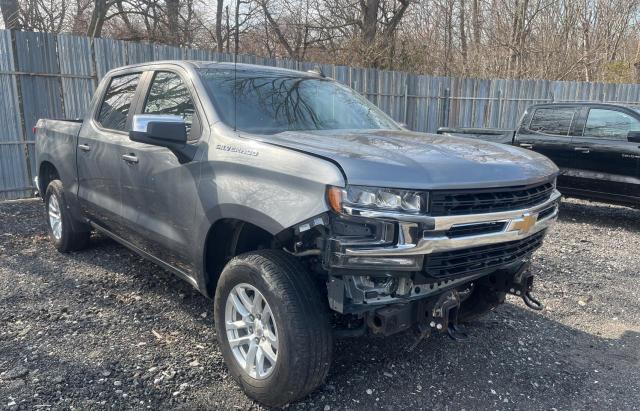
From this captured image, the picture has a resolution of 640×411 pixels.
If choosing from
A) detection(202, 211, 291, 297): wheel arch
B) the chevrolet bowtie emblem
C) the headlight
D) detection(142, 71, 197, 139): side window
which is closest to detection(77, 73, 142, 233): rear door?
detection(142, 71, 197, 139): side window

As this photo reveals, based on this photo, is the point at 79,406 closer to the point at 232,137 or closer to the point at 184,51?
the point at 232,137

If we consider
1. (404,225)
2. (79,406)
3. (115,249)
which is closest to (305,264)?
(404,225)

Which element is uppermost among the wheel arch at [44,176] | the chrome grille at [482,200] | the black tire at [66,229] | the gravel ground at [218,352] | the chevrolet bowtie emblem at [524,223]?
the chrome grille at [482,200]

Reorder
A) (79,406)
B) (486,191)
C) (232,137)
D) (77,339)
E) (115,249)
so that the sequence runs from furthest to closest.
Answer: (115,249)
(77,339)
(232,137)
(79,406)
(486,191)

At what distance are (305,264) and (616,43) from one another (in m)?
22.4

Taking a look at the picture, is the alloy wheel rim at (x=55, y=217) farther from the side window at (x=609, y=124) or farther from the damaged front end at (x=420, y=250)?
the side window at (x=609, y=124)

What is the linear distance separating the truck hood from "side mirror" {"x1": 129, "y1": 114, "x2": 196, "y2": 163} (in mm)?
556

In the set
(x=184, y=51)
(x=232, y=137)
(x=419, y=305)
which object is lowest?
(x=419, y=305)

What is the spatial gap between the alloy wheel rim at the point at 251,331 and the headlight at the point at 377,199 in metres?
0.74

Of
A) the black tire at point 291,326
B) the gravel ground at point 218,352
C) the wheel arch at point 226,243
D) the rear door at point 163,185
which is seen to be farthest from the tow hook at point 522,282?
the rear door at point 163,185

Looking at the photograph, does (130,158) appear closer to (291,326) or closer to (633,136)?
(291,326)

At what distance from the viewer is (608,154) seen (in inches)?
289

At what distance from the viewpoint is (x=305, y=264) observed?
2.89 metres

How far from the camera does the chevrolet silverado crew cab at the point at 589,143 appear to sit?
281 inches
